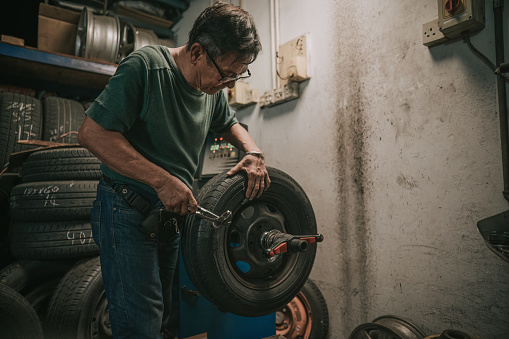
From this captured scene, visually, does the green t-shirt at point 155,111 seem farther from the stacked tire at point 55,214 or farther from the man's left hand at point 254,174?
the stacked tire at point 55,214

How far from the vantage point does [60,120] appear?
261 centimetres

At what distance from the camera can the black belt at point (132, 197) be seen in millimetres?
990

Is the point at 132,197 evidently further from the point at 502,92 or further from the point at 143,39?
the point at 143,39

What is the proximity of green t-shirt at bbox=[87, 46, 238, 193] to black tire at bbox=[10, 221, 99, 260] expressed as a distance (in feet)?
2.77

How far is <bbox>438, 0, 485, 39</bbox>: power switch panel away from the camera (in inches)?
52.7

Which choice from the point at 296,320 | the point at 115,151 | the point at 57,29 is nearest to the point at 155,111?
the point at 115,151

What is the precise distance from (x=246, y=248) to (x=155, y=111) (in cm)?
67

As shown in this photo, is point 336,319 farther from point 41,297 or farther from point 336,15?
point 336,15

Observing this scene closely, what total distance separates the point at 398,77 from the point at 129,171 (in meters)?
1.51

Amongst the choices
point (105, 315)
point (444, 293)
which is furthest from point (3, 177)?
point (444, 293)

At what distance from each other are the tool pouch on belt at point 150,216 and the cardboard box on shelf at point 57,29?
2587 millimetres

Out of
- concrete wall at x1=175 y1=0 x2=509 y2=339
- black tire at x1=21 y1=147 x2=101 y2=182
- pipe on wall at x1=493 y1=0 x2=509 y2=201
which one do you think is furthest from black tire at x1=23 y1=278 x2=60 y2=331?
pipe on wall at x1=493 y1=0 x2=509 y2=201

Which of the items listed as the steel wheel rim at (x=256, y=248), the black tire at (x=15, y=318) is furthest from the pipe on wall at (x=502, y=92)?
the black tire at (x=15, y=318)

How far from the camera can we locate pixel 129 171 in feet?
2.99
